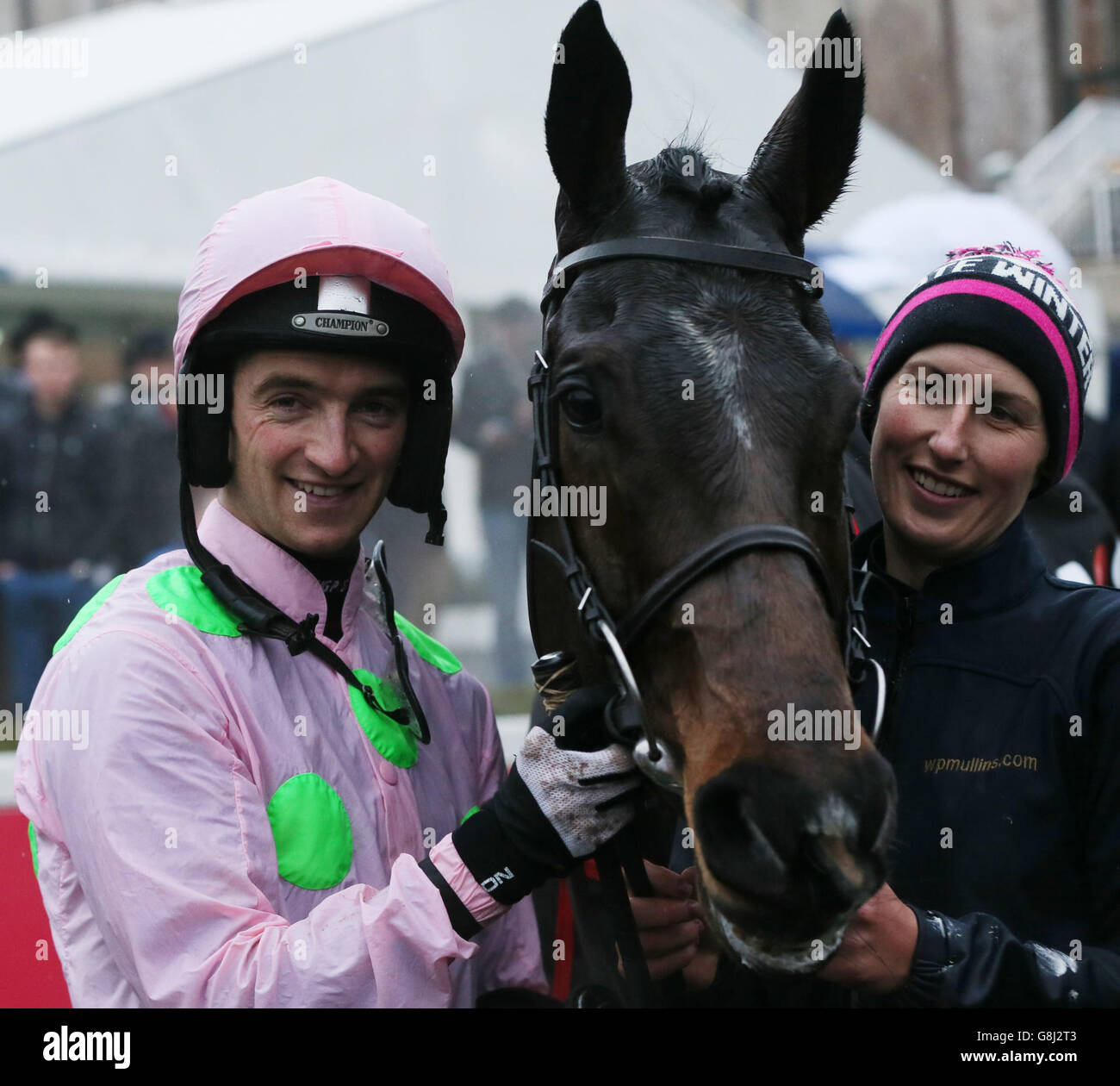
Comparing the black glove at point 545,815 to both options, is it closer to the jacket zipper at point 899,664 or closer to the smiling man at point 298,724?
the smiling man at point 298,724

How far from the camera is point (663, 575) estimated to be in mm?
1762

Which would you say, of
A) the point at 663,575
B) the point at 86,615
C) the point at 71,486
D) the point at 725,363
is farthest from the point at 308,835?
the point at 71,486

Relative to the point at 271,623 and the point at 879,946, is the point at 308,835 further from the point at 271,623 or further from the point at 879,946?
the point at 879,946

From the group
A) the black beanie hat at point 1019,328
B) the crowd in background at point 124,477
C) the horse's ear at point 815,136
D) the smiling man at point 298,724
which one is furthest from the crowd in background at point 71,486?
the black beanie hat at point 1019,328

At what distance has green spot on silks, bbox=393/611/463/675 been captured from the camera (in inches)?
96.9

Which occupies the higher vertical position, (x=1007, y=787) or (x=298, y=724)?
(x=298, y=724)

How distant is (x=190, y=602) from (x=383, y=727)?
38 centimetres

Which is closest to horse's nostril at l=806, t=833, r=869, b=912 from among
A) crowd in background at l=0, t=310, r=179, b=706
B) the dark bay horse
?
the dark bay horse

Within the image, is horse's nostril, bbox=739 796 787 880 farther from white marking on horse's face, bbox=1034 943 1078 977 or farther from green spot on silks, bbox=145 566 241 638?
green spot on silks, bbox=145 566 241 638

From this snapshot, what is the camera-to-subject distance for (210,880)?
1763 millimetres

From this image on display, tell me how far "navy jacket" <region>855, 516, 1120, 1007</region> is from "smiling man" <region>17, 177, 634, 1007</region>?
0.53m

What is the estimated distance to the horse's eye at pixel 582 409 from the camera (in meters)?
1.87

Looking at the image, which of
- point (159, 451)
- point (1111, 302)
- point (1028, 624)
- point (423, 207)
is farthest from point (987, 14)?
point (1028, 624)
